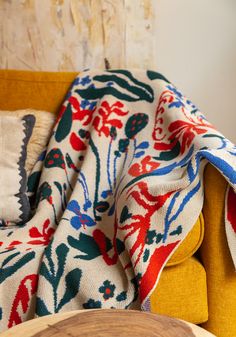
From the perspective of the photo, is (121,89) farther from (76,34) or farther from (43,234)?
(43,234)

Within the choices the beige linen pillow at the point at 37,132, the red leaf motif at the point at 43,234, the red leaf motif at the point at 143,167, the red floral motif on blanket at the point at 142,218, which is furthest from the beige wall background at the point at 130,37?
the red floral motif on blanket at the point at 142,218

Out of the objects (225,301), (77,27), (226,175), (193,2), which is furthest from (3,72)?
(225,301)

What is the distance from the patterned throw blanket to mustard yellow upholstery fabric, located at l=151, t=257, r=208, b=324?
0.06 metres

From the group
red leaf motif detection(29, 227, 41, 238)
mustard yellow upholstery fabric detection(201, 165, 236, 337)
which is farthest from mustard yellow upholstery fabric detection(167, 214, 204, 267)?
red leaf motif detection(29, 227, 41, 238)

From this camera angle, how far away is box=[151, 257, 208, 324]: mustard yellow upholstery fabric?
1.23 meters

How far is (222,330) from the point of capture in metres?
1.26

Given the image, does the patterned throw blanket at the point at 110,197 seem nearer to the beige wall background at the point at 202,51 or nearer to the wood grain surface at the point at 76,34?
the wood grain surface at the point at 76,34

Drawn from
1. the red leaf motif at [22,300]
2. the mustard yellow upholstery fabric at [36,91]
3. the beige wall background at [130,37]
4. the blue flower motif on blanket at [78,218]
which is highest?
the beige wall background at [130,37]

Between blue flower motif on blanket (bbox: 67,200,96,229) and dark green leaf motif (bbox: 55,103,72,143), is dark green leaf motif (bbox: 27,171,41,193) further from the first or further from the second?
blue flower motif on blanket (bbox: 67,200,96,229)

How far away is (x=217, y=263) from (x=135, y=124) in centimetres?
61

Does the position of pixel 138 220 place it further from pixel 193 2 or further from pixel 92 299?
pixel 193 2

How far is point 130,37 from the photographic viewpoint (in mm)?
A: 2043

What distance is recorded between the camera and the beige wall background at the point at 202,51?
2.04 metres

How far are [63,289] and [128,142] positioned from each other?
23.1 inches
